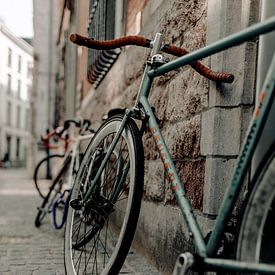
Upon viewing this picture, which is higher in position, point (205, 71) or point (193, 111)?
point (205, 71)

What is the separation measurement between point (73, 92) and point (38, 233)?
7253 millimetres

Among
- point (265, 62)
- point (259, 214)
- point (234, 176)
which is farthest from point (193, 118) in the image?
point (259, 214)

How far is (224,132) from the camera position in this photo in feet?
7.29

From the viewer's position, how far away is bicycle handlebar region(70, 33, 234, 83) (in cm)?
196

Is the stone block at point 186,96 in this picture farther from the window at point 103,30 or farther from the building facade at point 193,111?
the window at point 103,30

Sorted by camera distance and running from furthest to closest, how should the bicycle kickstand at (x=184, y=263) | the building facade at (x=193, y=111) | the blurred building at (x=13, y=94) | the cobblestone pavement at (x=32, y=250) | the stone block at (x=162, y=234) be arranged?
the blurred building at (x=13, y=94) < the cobblestone pavement at (x=32, y=250) < the stone block at (x=162, y=234) < the building facade at (x=193, y=111) < the bicycle kickstand at (x=184, y=263)

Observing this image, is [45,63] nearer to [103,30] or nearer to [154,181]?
[103,30]

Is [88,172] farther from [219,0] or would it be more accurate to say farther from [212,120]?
[219,0]

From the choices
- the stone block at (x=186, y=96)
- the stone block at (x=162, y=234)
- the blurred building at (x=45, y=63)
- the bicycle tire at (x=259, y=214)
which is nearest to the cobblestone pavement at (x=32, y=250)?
the stone block at (x=162, y=234)

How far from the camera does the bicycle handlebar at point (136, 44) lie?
1962 mm

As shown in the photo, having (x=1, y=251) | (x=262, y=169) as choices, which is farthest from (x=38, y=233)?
(x=262, y=169)

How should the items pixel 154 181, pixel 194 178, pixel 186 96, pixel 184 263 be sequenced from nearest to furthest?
pixel 184 263 → pixel 194 178 → pixel 186 96 → pixel 154 181

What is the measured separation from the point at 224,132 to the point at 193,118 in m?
0.36

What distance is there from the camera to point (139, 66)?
12.5ft
